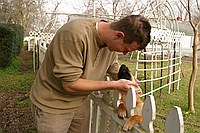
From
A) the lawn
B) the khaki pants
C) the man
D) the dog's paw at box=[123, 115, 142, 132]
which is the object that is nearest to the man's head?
the man

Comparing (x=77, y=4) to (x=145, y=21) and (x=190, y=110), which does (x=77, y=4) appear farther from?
(x=145, y=21)

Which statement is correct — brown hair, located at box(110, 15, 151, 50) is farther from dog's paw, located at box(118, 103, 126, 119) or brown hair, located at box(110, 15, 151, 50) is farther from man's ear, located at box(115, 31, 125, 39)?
dog's paw, located at box(118, 103, 126, 119)

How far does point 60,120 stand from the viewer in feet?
6.19

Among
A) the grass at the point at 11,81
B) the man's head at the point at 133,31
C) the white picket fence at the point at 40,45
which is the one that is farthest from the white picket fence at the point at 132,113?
the grass at the point at 11,81

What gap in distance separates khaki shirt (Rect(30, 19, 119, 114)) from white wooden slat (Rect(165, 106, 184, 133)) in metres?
0.56

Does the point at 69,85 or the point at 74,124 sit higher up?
the point at 69,85

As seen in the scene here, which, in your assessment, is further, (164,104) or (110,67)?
(164,104)

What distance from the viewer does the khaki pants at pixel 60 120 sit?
1858 millimetres

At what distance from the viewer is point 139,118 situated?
1683 mm

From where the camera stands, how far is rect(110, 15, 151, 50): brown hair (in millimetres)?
1575

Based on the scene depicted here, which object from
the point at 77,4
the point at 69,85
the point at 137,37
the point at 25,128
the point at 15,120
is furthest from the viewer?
the point at 77,4

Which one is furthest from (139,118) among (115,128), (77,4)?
(77,4)

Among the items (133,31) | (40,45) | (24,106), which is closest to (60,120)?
(133,31)

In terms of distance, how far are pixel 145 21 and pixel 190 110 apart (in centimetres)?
462
